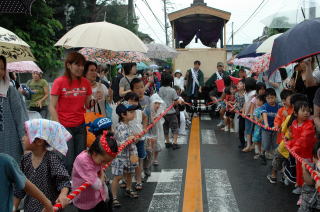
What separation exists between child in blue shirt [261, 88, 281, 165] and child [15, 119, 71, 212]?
15.2 ft

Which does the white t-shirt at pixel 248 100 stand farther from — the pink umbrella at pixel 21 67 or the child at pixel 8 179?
the child at pixel 8 179

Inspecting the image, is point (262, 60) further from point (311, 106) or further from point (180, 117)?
point (311, 106)

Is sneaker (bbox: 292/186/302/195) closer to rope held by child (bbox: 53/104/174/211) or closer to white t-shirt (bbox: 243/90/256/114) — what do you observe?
rope held by child (bbox: 53/104/174/211)

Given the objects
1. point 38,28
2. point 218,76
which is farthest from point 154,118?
point 38,28

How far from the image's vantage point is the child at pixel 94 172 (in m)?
3.41

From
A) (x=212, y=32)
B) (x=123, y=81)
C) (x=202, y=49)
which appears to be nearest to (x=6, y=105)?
(x=123, y=81)

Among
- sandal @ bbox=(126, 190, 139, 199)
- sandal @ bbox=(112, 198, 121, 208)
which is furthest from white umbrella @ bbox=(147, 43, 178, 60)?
sandal @ bbox=(112, 198, 121, 208)

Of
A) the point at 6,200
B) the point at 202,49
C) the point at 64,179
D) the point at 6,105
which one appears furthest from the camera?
the point at 202,49

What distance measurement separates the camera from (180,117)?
9930 mm

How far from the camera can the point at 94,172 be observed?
3.45m

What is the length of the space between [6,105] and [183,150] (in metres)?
5.14

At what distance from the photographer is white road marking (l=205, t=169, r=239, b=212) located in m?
4.97

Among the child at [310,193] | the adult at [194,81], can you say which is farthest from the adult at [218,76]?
the child at [310,193]

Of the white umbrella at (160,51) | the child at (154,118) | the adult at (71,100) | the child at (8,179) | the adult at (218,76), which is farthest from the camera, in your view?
the white umbrella at (160,51)
